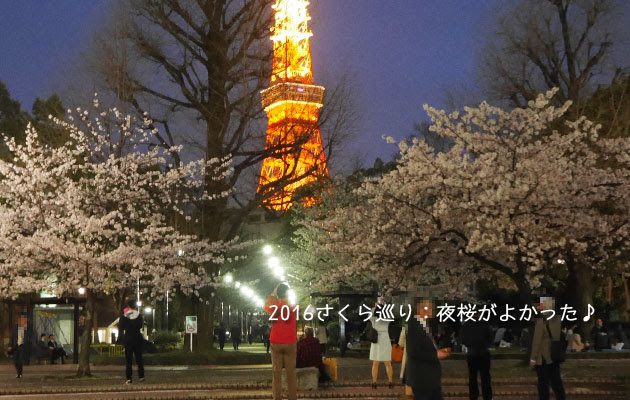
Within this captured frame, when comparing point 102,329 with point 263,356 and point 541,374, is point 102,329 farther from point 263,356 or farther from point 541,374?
point 541,374

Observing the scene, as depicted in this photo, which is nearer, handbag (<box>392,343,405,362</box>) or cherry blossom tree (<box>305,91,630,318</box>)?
handbag (<box>392,343,405,362</box>)

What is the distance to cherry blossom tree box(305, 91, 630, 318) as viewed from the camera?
70.7ft

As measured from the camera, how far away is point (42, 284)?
72.1 feet

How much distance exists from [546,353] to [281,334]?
Answer: 375cm

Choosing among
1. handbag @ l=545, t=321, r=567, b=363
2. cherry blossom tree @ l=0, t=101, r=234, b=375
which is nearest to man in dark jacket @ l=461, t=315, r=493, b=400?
handbag @ l=545, t=321, r=567, b=363

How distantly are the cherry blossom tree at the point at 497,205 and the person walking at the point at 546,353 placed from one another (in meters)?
8.04

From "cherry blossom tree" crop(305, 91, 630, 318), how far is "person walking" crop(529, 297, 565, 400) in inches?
317

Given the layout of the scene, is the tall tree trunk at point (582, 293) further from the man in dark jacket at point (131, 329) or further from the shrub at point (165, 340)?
the shrub at point (165, 340)

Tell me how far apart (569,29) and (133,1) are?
15.1m

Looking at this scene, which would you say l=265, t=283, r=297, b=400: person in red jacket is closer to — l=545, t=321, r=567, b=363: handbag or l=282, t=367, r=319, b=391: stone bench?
l=545, t=321, r=567, b=363: handbag

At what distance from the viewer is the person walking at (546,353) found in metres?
12.5

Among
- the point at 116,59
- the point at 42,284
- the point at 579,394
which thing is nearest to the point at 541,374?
the point at 579,394

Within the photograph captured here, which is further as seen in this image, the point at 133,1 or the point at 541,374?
the point at 133,1

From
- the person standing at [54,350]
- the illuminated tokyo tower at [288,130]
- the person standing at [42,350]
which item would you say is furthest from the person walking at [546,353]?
the person standing at [42,350]
